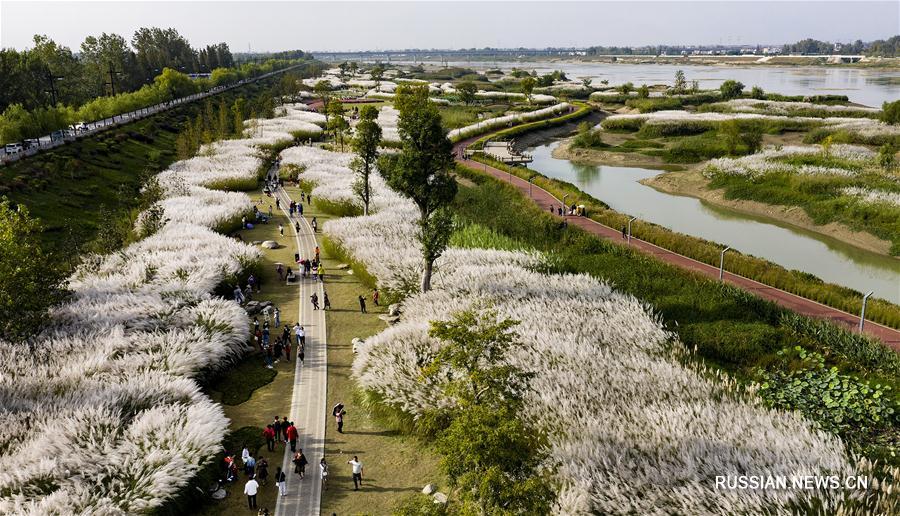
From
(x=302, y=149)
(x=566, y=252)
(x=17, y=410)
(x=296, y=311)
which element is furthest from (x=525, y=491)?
(x=302, y=149)

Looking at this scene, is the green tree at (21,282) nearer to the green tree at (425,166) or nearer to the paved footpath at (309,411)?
the paved footpath at (309,411)

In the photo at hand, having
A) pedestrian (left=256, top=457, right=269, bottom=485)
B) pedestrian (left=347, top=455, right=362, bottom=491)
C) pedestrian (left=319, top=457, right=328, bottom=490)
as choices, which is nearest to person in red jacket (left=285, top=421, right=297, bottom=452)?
pedestrian (left=256, top=457, right=269, bottom=485)

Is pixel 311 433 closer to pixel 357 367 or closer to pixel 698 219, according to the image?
pixel 357 367

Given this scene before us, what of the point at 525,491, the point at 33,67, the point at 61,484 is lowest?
the point at 61,484

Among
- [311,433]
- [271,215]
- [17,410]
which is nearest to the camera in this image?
[17,410]

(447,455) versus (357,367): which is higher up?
(447,455)

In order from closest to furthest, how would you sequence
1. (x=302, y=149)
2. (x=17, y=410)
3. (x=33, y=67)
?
(x=17, y=410) < (x=302, y=149) < (x=33, y=67)
